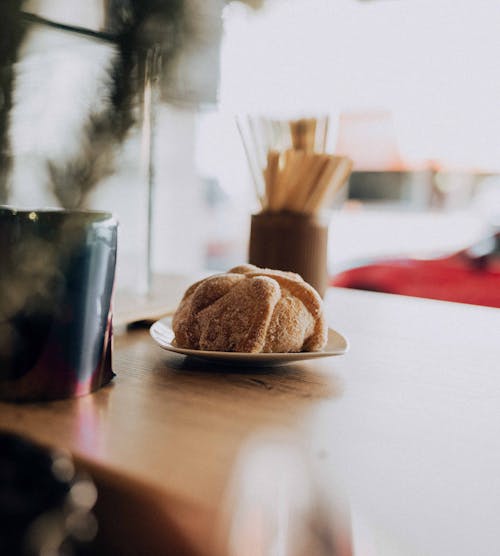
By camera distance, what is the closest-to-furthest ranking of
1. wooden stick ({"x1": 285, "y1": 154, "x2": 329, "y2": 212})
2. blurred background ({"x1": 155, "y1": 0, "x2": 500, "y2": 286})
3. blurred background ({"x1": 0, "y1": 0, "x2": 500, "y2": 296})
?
wooden stick ({"x1": 285, "y1": 154, "x2": 329, "y2": 212}) < blurred background ({"x1": 0, "y1": 0, "x2": 500, "y2": 296}) < blurred background ({"x1": 155, "y1": 0, "x2": 500, "y2": 286})

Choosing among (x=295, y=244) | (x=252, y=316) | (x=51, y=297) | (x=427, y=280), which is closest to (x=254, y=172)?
(x=295, y=244)

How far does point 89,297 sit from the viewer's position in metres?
0.53

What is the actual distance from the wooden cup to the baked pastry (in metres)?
0.41

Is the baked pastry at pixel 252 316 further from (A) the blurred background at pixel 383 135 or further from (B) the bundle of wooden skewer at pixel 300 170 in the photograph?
(A) the blurred background at pixel 383 135

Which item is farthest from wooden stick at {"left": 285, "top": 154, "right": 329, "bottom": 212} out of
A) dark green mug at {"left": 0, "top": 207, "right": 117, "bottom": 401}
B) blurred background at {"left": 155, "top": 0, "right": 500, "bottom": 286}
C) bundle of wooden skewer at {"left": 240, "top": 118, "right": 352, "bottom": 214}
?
blurred background at {"left": 155, "top": 0, "right": 500, "bottom": 286}

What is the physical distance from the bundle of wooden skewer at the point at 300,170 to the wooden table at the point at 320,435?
1.34 ft

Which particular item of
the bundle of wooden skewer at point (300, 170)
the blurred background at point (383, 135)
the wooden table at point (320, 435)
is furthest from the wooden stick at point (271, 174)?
the blurred background at point (383, 135)

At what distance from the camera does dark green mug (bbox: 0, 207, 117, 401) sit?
0.50 metres

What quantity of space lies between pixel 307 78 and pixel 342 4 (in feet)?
2.25

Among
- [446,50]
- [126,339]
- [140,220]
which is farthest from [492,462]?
[446,50]

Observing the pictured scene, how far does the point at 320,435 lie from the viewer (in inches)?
18.9

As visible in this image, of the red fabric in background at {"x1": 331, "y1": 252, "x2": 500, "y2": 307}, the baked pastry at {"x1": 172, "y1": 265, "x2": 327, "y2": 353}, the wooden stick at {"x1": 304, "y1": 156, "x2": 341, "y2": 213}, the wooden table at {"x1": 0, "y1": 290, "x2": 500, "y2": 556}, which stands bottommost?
the red fabric in background at {"x1": 331, "y1": 252, "x2": 500, "y2": 307}

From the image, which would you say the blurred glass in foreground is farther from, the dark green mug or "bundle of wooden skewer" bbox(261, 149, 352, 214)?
"bundle of wooden skewer" bbox(261, 149, 352, 214)

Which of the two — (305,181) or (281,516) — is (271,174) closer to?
(305,181)
